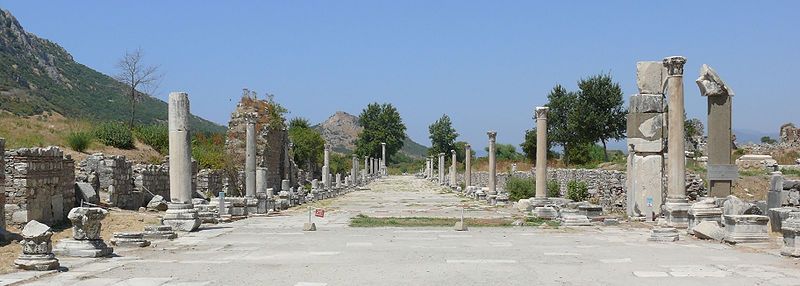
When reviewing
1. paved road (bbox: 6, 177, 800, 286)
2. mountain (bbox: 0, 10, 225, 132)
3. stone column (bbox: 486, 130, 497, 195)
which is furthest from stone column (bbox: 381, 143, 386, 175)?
paved road (bbox: 6, 177, 800, 286)

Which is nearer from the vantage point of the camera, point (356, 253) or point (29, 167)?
point (356, 253)

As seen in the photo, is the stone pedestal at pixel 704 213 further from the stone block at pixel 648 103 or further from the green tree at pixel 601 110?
the green tree at pixel 601 110

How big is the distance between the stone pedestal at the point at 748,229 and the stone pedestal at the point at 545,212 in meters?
9.14

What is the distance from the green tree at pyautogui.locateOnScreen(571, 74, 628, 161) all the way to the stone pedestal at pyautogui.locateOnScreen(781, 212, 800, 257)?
43460 millimetres

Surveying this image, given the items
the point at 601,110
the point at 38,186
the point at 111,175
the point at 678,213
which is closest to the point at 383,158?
the point at 601,110

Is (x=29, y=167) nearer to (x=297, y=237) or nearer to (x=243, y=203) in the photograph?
(x=297, y=237)

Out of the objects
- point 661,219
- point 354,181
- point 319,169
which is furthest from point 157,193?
point 319,169

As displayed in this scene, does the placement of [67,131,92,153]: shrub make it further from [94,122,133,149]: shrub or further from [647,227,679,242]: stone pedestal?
[647,227,679,242]: stone pedestal

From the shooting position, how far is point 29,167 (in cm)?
1861

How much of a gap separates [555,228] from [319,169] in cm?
5511

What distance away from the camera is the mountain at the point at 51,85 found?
66375 mm

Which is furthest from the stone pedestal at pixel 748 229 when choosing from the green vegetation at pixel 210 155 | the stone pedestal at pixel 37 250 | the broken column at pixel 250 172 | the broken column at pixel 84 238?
the green vegetation at pixel 210 155

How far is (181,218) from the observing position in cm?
1920

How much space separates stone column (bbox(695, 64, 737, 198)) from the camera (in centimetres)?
2103
